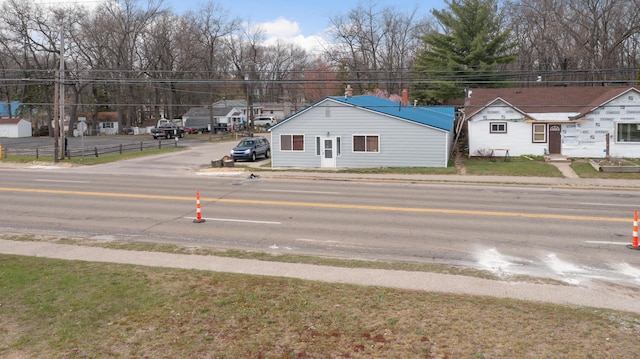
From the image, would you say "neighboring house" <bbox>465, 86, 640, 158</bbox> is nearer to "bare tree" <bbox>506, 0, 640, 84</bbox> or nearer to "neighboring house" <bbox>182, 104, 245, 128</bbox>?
"bare tree" <bbox>506, 0, 640, 84</bbox>

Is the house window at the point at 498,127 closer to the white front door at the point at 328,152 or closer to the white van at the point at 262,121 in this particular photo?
the white front door at the point at 328,152

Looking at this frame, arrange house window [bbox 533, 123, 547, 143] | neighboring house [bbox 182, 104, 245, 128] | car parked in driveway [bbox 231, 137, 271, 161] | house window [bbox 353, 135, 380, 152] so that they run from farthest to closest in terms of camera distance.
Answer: neighboring house [bbox 182, 104, 245, 128] → car parked in driveway [bbox 231, 137, 271, 161] → house window [bbox 533, 123, 547, 143] → house window [bbox 353, 135, 380, 152]

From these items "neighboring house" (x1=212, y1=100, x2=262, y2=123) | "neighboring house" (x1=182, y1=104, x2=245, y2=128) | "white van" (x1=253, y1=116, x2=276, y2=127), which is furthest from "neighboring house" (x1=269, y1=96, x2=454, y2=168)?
"neighboring house" (x1=212, y1=100, x2=262, y2=123)

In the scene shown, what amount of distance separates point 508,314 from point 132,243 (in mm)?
9366

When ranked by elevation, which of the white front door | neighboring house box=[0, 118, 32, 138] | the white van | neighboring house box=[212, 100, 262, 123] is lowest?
the white front door

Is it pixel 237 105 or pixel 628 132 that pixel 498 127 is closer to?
pixel 628 132

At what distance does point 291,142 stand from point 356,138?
444 centimetres

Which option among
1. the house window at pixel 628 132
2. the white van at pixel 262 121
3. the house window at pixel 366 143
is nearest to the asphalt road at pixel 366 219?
the house window at pixel 366 143

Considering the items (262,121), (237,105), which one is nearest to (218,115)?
(237,105)

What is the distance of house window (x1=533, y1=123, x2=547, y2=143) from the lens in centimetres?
3528

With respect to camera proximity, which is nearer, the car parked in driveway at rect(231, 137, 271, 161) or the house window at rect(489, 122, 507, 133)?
the house window at rect(489, 122, 507, 133)

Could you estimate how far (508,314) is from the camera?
770 centimetres

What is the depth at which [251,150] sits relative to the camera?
126 feet

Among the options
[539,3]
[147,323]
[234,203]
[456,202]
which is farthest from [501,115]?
[539,3]
